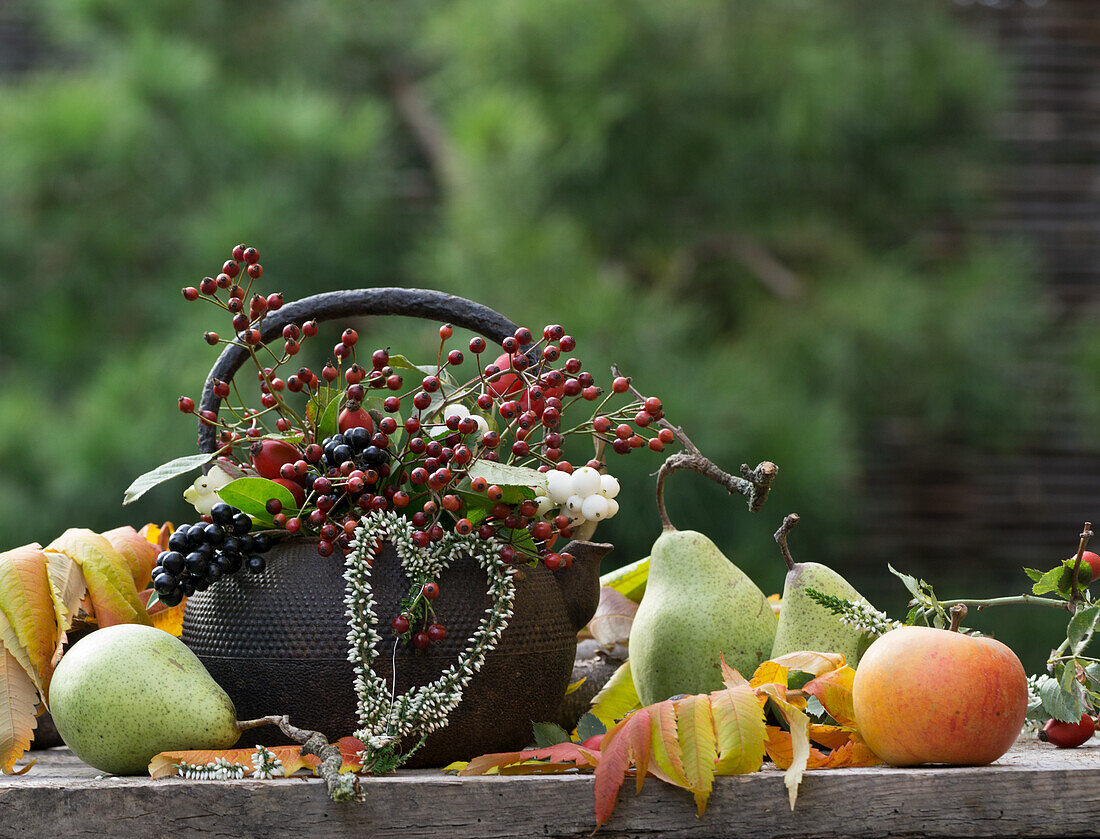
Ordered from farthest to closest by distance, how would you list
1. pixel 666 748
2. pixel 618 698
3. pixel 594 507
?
pixel 618 698 → pixel 594 507 → pixel 666 748

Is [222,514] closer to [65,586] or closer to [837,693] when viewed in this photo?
[65,586]

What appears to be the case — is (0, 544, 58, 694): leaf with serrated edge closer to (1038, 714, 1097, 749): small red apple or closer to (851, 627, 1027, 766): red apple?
(851, 627, 1027, 766): red apple

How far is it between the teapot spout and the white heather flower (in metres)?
0.20

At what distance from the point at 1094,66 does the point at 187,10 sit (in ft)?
7.74

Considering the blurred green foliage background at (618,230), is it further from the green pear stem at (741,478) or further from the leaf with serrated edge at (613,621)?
the green pear stem at (741,478)

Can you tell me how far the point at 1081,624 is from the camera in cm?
63

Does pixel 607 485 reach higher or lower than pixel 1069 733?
higher

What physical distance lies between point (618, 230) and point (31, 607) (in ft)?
6.22

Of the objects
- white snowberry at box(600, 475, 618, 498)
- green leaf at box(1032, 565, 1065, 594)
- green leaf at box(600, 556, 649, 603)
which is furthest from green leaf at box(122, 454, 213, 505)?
green leaf at box(1032, 565, 1065, 594)

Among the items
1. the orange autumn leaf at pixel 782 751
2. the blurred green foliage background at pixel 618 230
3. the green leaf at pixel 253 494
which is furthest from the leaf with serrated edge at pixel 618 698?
the blurred green foliage background at pixel 618 230

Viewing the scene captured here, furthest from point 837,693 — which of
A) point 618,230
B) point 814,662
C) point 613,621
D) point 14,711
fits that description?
point 618,230

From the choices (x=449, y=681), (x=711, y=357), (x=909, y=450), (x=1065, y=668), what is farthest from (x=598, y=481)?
(x=909, y=450)

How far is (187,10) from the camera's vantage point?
3.06m

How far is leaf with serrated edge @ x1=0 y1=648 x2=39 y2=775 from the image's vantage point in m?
0.60
